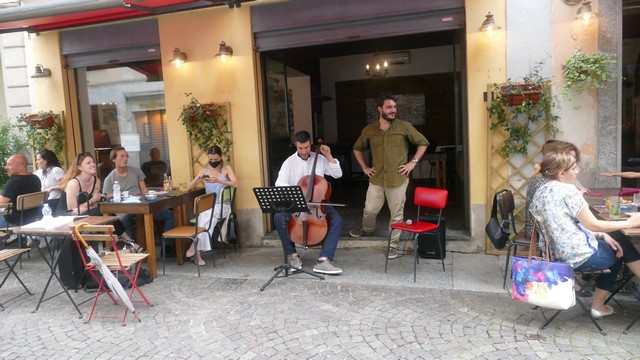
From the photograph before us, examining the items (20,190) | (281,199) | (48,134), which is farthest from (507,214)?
(48,134)

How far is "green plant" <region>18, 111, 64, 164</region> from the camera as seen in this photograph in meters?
7.24

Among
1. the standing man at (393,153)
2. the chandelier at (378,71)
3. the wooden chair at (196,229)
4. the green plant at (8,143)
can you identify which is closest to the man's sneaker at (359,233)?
the standing man at (393,153)

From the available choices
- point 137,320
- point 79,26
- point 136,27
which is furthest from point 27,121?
point 137,320

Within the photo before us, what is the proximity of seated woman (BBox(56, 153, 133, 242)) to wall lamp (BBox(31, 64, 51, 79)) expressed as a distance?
2446mm

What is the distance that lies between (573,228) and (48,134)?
23.8 ft

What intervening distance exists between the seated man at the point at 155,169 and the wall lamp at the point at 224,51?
2.07 m

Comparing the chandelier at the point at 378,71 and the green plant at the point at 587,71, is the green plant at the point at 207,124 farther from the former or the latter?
the chandelier at the point at 378,71

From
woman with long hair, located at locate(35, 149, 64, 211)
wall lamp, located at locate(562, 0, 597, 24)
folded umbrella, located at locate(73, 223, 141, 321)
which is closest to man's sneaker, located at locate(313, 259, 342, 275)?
folded umbrella, located at locate(73, 223, 141, 321)

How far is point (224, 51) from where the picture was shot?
6.15 metres

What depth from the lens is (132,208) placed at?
5191 mm

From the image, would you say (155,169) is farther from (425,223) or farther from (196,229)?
(425,223)

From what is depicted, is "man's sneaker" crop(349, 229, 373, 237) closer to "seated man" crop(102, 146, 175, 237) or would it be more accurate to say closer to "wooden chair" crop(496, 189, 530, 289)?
"wooden chair" crop(496, 189, 530, 289)

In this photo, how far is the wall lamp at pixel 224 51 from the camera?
6.15 m

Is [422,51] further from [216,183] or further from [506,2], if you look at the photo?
[216,183]
